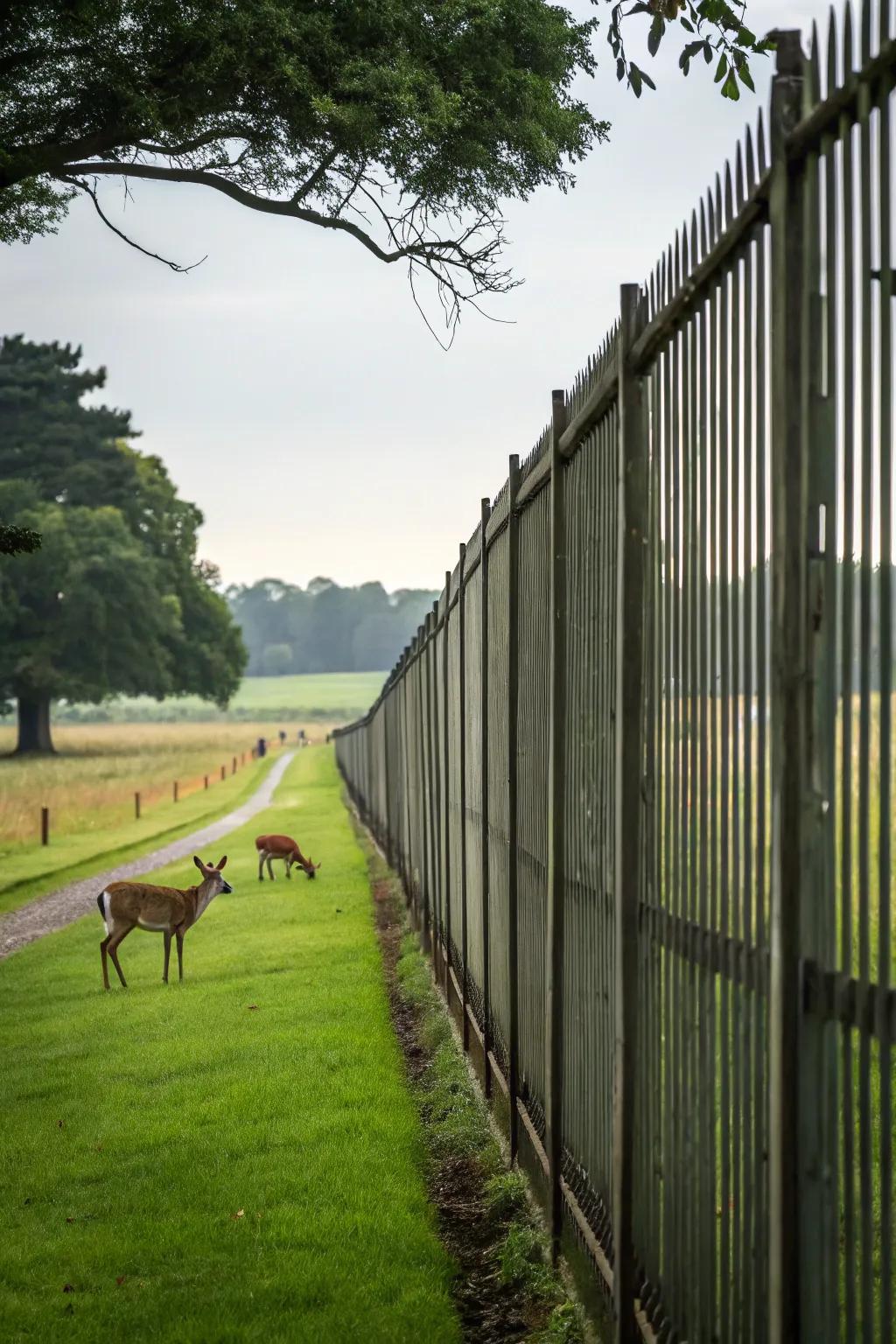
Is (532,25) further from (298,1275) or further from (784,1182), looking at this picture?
(784,1182)

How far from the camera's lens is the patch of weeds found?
4.55 metres

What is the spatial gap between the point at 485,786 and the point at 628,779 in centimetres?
355

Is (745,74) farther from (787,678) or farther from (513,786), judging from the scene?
(787,678)

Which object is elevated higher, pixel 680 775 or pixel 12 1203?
pixel 680 775

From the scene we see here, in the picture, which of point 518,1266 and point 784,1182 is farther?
point 518,1266

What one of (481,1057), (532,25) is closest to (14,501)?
(532,25)

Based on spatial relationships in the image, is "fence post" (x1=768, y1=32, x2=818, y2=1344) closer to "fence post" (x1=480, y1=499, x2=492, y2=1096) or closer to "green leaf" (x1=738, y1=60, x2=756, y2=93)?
"green leaf" (x1=738, y1=60, x2=756, y2=93)

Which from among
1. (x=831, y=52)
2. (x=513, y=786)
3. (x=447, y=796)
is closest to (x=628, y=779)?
(x=831, y=52)

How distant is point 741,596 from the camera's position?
2805 millimetres

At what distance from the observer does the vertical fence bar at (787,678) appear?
235cm

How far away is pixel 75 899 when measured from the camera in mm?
18328

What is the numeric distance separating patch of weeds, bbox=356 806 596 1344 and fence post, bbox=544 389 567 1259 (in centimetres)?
22

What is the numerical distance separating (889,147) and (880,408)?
1.23 feet

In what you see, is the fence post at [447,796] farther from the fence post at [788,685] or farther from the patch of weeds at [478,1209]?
the fence post at [788,685]
